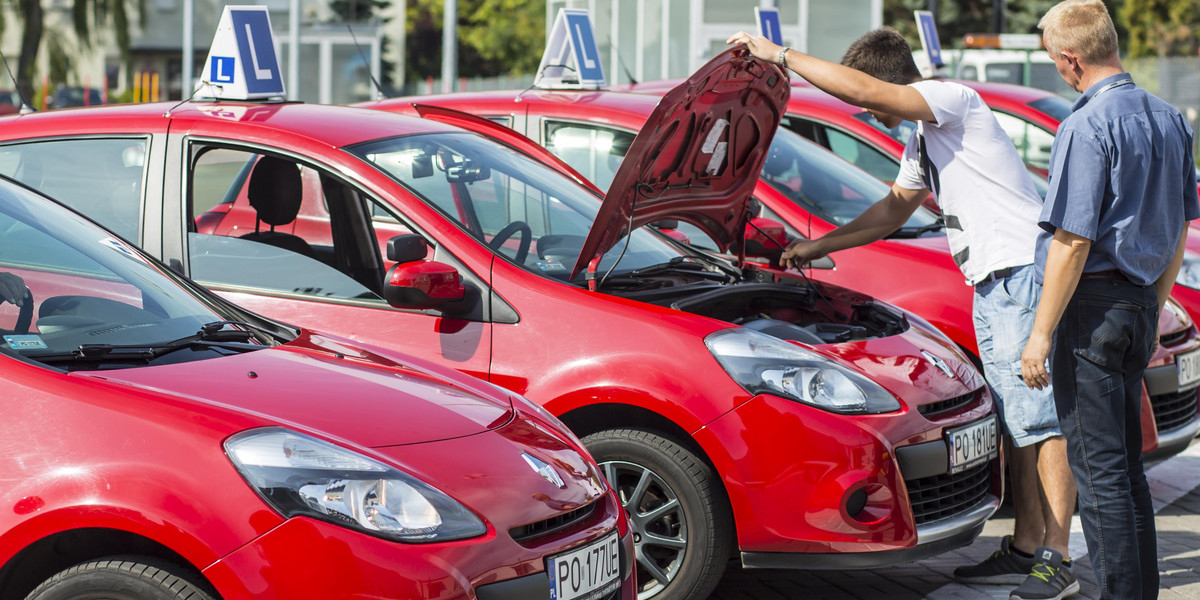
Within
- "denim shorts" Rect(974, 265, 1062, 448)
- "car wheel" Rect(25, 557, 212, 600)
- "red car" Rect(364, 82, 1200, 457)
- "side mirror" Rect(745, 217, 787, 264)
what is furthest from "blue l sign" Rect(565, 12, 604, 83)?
"car wheel" Rect(25, 557, 212, 600)

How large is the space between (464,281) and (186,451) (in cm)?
168

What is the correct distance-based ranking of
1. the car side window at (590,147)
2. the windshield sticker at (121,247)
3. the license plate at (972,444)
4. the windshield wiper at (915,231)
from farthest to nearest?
1. the car side window at (590,147)
2. the windshield wiper at (915,231)
3. the license plate at (972,444)
4. the windshield sticker at (121,247)

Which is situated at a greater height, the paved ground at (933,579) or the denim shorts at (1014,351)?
the denim shorts at (1014,351)

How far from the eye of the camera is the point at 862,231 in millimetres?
5324

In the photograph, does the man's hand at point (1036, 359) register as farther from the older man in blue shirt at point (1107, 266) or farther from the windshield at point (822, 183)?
the windshield at point (822, 183)

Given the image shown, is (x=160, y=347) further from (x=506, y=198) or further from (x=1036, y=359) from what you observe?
(x=1036, y=359)

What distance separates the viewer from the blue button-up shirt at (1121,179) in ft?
12.5

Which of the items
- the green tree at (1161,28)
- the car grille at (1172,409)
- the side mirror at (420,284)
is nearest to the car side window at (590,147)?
the side mirror at (420,284)

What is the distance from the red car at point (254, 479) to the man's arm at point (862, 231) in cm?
216

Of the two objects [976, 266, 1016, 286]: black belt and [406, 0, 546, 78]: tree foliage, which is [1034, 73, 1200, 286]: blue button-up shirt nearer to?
[976, 266, 1016, 286]: black belt

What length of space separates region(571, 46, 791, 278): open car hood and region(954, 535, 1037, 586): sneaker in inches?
59.4

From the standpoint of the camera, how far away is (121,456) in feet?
8.89

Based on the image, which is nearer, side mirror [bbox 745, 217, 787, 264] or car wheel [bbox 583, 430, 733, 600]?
car wheel [bbox 583, 430, 733, 600]

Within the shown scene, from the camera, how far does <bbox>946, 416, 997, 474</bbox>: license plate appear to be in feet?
14.2
